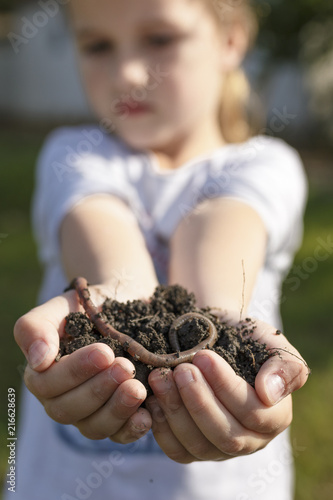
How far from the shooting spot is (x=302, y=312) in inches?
259

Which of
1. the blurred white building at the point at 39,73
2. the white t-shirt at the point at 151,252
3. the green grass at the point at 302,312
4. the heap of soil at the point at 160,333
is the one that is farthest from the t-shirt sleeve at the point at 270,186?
the blurred white building at the point at 39,73

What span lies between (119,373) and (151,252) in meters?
1.13

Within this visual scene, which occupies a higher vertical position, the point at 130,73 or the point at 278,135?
the point at 130,73

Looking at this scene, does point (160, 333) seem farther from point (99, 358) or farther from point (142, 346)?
point (99, 358)

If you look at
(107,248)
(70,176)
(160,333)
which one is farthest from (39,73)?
(160,333)

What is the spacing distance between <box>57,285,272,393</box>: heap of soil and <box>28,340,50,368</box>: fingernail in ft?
0.29

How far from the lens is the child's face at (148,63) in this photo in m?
2.57

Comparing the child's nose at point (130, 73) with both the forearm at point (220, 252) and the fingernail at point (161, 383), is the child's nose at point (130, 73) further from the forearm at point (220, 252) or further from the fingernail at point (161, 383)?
the fingernail at point (161, 383)

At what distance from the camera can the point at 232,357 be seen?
170 centimetres

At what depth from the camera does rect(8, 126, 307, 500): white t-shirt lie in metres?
2.48

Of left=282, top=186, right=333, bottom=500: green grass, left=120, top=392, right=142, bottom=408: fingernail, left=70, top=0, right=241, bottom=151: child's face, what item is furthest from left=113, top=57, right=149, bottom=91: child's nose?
left=282, top=186, right=333, bottom=500: green grass

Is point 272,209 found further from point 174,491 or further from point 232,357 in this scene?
point 174,491

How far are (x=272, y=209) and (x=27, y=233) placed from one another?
7.21 meters

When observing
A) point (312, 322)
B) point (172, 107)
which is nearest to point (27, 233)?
point (312, 322)
